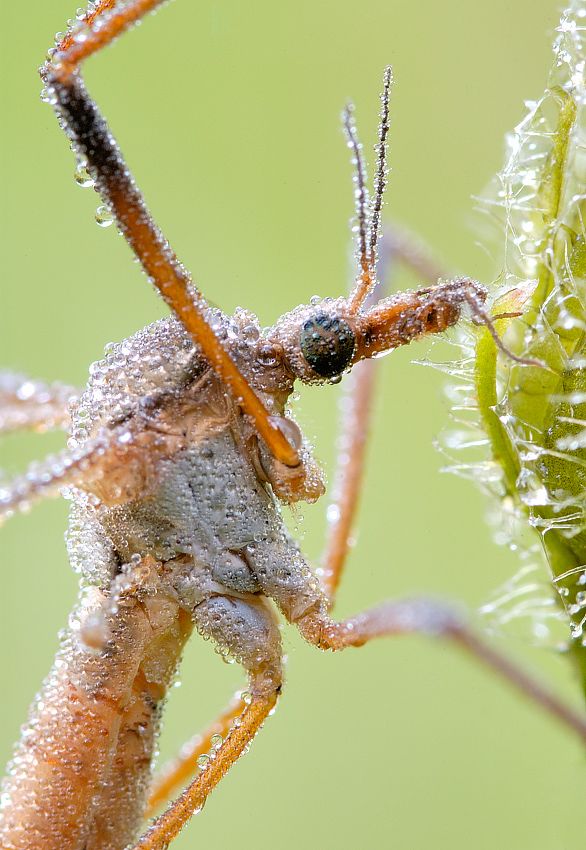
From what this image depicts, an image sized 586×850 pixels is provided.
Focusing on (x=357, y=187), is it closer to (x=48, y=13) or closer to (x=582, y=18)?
(x=582, y=18)

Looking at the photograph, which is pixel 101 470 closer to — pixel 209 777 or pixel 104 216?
pixel 104 216

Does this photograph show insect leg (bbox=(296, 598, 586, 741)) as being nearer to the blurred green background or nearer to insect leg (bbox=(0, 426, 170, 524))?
insect leg (bbox=(0, 426, 170, 524))

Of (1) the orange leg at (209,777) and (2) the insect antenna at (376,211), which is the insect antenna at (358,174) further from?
(1) the orange leg at (209,777)

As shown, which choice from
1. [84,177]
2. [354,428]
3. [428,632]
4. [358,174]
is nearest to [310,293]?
[354,428]

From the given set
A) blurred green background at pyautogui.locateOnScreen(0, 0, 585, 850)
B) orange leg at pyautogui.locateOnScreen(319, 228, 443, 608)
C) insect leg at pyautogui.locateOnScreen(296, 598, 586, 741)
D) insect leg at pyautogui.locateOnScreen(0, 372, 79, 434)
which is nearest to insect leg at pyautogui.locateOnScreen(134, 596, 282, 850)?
insect leg at pyautogui.locateOnScreen(296, 598, 586, 741)

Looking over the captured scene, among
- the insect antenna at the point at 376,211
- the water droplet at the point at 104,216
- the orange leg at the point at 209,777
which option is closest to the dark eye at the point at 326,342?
the insect antenna at the point at 376,211
